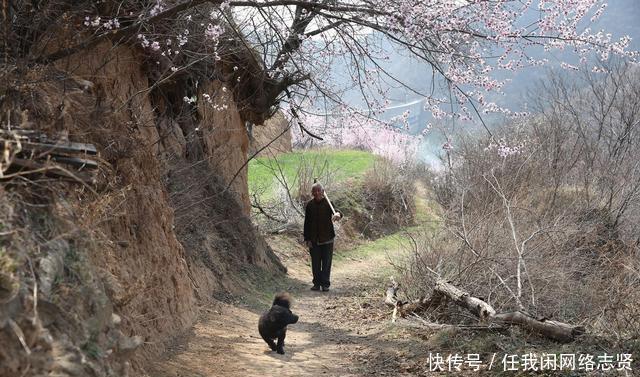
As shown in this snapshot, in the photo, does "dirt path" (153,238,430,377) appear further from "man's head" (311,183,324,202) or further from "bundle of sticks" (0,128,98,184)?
"bundle of sticks" (0,128,98,184)

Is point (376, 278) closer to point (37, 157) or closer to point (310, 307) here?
point (310, 307)

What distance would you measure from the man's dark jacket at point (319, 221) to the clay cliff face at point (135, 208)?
1.46 metres

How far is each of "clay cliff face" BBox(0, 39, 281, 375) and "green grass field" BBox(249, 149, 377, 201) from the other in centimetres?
460

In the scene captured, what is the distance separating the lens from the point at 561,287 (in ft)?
26.8

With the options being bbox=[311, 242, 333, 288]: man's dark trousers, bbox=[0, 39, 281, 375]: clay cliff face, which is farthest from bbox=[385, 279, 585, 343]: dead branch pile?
bbox=[0, 39, 281, 375]: clay cliff face

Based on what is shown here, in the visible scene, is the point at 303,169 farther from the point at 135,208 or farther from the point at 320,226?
the point at 135,208

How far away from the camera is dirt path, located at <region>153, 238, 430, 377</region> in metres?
6.36

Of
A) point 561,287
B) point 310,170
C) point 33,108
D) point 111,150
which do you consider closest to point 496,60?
point 561,287

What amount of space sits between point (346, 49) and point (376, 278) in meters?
7.23

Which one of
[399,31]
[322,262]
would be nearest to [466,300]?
[399,31]

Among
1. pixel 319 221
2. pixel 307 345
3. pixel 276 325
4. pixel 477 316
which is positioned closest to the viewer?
pixel 276 325

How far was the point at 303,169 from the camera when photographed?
69.9 feet

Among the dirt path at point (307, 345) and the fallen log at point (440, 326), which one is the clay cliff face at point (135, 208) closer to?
the dirt path at point (307, 345)

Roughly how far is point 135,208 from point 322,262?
19.4ft
